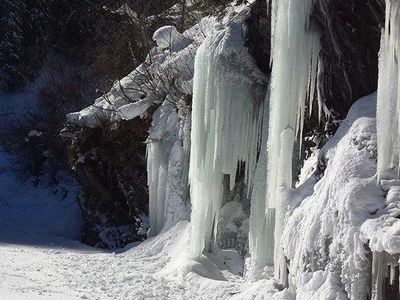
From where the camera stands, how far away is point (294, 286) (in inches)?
278

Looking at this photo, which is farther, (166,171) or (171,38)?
(171,38)

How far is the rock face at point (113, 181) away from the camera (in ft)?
50.6

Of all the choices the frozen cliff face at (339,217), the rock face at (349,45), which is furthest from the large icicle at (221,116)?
the frozen cliff face at (339,217)

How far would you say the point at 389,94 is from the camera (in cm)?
606

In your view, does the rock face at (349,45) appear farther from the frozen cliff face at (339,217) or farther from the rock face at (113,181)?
the rock face at (113,181)

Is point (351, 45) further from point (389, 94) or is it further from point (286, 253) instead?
point (286, 253)

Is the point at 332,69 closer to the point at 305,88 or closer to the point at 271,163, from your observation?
the point at 305,88

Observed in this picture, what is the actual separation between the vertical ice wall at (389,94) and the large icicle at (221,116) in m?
3.19

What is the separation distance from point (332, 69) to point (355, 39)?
419 millimetres

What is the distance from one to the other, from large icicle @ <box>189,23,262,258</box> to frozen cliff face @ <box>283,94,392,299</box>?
1902 mm

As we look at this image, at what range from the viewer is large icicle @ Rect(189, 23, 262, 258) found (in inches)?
364

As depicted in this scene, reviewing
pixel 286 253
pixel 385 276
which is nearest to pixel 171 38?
pixel 286 253

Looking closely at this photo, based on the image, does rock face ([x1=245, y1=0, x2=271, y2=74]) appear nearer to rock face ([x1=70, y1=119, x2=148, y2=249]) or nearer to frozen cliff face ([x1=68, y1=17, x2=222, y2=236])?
frozen cliff face ([x1=68, y1=17, x2=222, y2=236])

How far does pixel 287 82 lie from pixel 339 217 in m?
1.88
